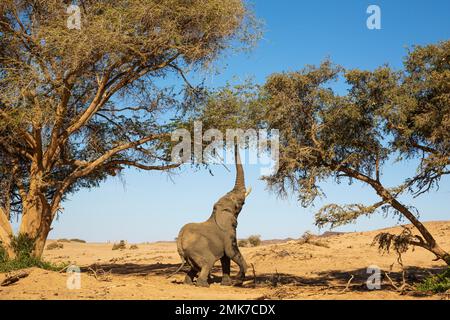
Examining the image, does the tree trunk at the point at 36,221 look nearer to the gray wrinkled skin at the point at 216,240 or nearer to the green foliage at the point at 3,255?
the green foliage at the point at 3,255

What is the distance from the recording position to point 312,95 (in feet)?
55.6

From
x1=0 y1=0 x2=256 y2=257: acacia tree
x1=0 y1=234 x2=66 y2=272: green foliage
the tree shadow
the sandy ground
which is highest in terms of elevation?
x1=0 y1=0 x2=256 y2=257: acacia tree

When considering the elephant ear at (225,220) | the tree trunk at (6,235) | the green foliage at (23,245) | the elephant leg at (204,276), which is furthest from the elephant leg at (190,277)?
the tree trunk at (6,235)

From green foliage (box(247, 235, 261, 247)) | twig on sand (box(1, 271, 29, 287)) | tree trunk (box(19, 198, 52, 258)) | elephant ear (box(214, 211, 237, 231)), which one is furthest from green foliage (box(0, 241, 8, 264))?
green foliage (box(247, 235, 261, 247))

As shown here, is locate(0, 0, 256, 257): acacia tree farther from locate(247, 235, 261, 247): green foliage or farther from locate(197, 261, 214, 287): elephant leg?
locate(247, 235, 261, 247): green foliage

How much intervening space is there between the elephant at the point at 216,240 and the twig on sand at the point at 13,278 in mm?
4249

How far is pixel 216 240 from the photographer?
1550 cm

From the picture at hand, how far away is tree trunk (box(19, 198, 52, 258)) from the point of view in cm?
1778

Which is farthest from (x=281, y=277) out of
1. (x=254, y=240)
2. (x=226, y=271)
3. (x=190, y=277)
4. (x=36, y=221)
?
(x=254, y=240)

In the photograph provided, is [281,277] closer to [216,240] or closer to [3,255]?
[216,240]

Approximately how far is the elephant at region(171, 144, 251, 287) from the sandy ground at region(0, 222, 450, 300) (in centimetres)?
52

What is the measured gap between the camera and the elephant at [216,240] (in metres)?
15.1

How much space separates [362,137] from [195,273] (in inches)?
252
